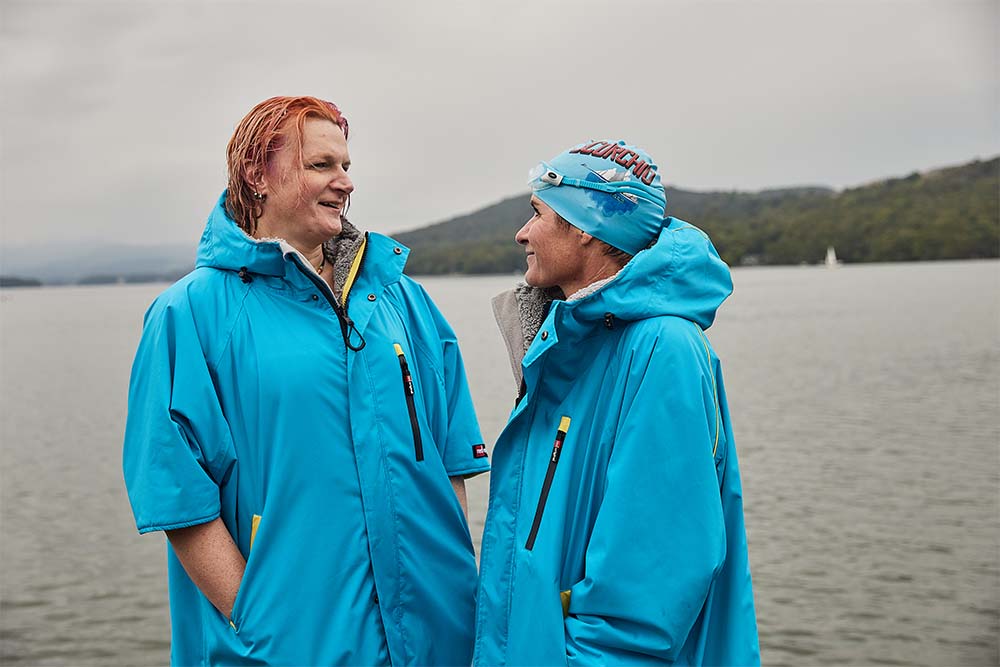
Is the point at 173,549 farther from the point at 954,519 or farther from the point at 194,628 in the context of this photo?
the point at 954,519

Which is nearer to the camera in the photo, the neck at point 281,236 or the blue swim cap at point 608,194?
the blue swim cap at point 608,194

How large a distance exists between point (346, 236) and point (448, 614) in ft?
4.67

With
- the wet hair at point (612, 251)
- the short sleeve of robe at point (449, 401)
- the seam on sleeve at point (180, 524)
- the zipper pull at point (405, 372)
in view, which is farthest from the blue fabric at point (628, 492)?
the seam on sleeve at point (180, 524)

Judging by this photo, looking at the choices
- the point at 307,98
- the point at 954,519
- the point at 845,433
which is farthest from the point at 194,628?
the point at 845,433

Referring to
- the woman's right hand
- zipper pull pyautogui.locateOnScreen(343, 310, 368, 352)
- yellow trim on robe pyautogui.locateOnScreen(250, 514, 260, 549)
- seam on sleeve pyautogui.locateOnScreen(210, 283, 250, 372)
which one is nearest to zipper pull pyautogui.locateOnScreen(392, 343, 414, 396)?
zipper pull pyautogui.locateOnScreen(343, 310, 368, 352)

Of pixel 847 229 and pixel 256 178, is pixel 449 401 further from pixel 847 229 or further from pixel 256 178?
pixel 847 229

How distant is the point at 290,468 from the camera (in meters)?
2.94

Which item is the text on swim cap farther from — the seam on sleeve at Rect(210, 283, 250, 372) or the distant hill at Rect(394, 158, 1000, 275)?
the distant hill at Rect(394, 158, 1000, 275)

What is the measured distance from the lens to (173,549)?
2.94 m

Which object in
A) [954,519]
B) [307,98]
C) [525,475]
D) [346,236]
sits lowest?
[954,519]

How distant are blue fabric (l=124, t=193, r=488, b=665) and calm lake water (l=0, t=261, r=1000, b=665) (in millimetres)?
7673

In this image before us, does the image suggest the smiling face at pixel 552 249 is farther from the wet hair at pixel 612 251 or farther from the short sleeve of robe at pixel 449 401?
the short sleeve of robe at pixel 449 401

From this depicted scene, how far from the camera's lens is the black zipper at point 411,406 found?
3.19 m

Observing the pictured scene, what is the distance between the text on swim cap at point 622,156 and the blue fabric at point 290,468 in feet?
2.86
